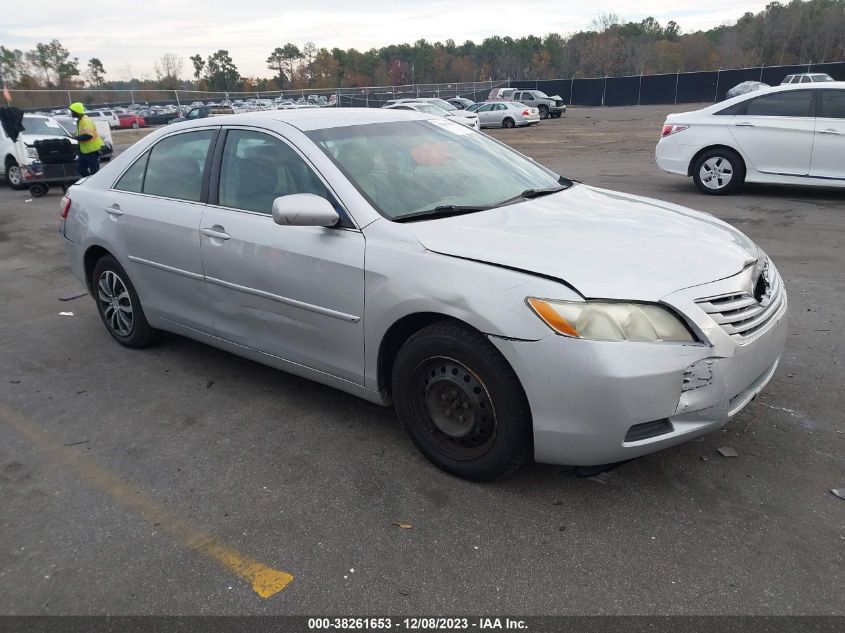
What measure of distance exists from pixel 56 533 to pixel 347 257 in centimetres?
177

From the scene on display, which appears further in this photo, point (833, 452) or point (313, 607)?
point (833, 452)

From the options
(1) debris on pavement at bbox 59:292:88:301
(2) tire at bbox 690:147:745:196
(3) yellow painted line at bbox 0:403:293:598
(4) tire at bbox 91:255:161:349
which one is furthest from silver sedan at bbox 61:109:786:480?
(2) tire at bbox 690:147:745:196

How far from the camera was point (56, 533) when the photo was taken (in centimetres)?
287

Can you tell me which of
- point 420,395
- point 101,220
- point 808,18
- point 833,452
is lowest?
point 833,452

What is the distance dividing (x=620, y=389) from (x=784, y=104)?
8.93m

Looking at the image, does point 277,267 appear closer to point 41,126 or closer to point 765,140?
point 765,140

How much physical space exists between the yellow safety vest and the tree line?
62.1 meters

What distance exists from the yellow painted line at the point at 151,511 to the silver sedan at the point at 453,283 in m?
0.98

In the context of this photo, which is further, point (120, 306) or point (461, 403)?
point (120, 306)

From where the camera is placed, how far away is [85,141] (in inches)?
476

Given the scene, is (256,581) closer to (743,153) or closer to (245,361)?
(245,361)

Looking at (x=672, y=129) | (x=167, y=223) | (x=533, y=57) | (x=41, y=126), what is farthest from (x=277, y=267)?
(x=533, y=57)

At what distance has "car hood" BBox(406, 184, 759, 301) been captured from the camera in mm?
2695

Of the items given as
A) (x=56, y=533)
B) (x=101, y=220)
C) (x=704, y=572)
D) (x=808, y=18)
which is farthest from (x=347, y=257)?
(x=808, y=18)
